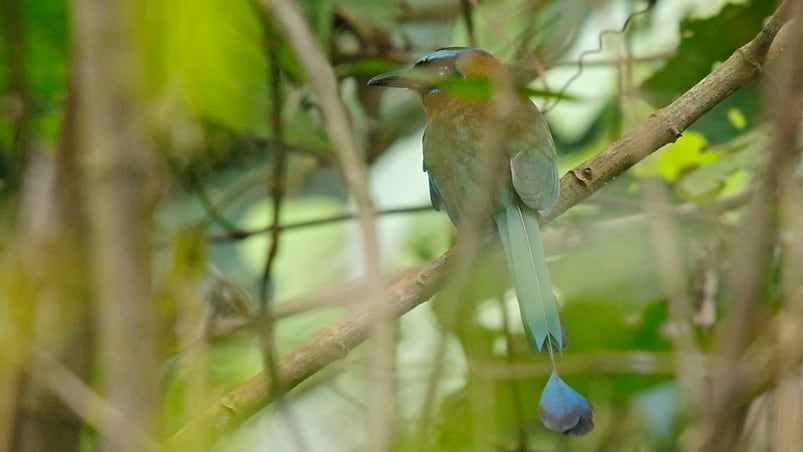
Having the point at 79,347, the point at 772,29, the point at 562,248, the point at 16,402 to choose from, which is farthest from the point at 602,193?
the point at 16,402

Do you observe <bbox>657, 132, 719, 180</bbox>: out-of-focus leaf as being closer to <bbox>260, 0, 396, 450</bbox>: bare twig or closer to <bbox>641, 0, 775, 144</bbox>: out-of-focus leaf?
<bbox>641, 0, 775, 144</bbox>: out-of-focus leaf

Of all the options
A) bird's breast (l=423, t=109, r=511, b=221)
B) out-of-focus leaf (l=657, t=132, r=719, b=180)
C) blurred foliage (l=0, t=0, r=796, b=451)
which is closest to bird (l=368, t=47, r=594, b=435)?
bird's breast (l=423, t=109, r=511, b=221)

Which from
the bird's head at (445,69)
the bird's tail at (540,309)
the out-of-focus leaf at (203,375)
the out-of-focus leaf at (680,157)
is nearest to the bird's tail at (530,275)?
the bird's tail at (540,309)

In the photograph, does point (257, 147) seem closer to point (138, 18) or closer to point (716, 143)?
point (716, 143)

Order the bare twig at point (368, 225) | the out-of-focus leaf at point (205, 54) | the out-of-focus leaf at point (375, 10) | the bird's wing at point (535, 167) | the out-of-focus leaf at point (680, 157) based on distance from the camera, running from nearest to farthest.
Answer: the bare twig at point (368, 225) → the out-of-focus leaf at point (205, 54) → the bird's wing at point (535, 167) → the out-of-focus leaf at point (680, 157) → the out-of-focus leaf at point (375, 10)

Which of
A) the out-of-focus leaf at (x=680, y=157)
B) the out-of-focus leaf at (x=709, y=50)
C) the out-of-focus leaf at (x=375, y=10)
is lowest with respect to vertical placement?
the out-of-focus leaf at (x=680, y=157)

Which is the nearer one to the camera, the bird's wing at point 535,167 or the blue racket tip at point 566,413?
the blue racket tip at point 566,413

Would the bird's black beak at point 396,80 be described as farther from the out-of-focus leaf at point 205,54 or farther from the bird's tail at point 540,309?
the bird's tail at point 540,309
